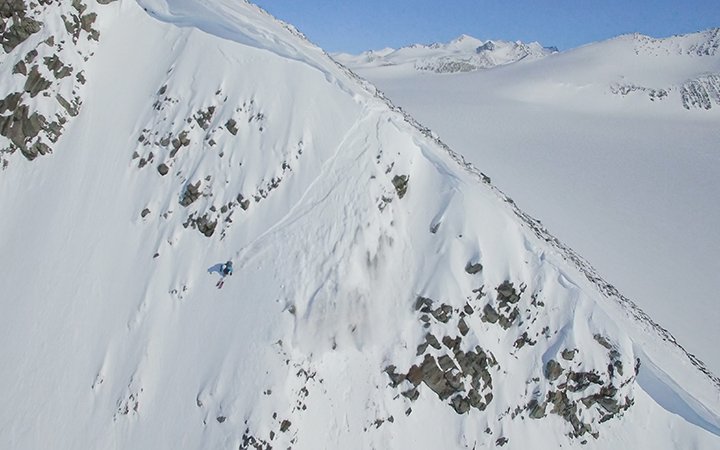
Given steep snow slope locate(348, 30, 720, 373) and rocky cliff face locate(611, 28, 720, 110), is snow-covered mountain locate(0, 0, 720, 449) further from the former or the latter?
rocky cliff face locate(611, 28, 720, 110)

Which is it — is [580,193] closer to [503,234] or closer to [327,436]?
[503,234]

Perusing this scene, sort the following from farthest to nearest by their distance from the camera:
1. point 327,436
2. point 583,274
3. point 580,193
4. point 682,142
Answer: point 682,142 < point 580,193 < point 583,274 < point 327,436

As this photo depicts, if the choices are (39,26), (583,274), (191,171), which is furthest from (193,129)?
(583,274)

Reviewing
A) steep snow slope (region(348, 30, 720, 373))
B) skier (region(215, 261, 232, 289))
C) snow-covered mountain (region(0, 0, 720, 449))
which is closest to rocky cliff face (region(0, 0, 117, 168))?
snow-covered mountain (region(0, 0, 720, 449))

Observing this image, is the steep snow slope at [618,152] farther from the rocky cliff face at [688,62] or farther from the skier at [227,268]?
the skier at [227,268]

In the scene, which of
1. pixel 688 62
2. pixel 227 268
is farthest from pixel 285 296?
pixel 688 62

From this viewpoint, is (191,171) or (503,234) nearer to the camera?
(503,234)

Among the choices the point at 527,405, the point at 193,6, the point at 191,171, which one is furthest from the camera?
the point at 193,6

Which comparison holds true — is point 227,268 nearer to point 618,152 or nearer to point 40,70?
point 40,70

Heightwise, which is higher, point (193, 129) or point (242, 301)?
point (193, 129)
